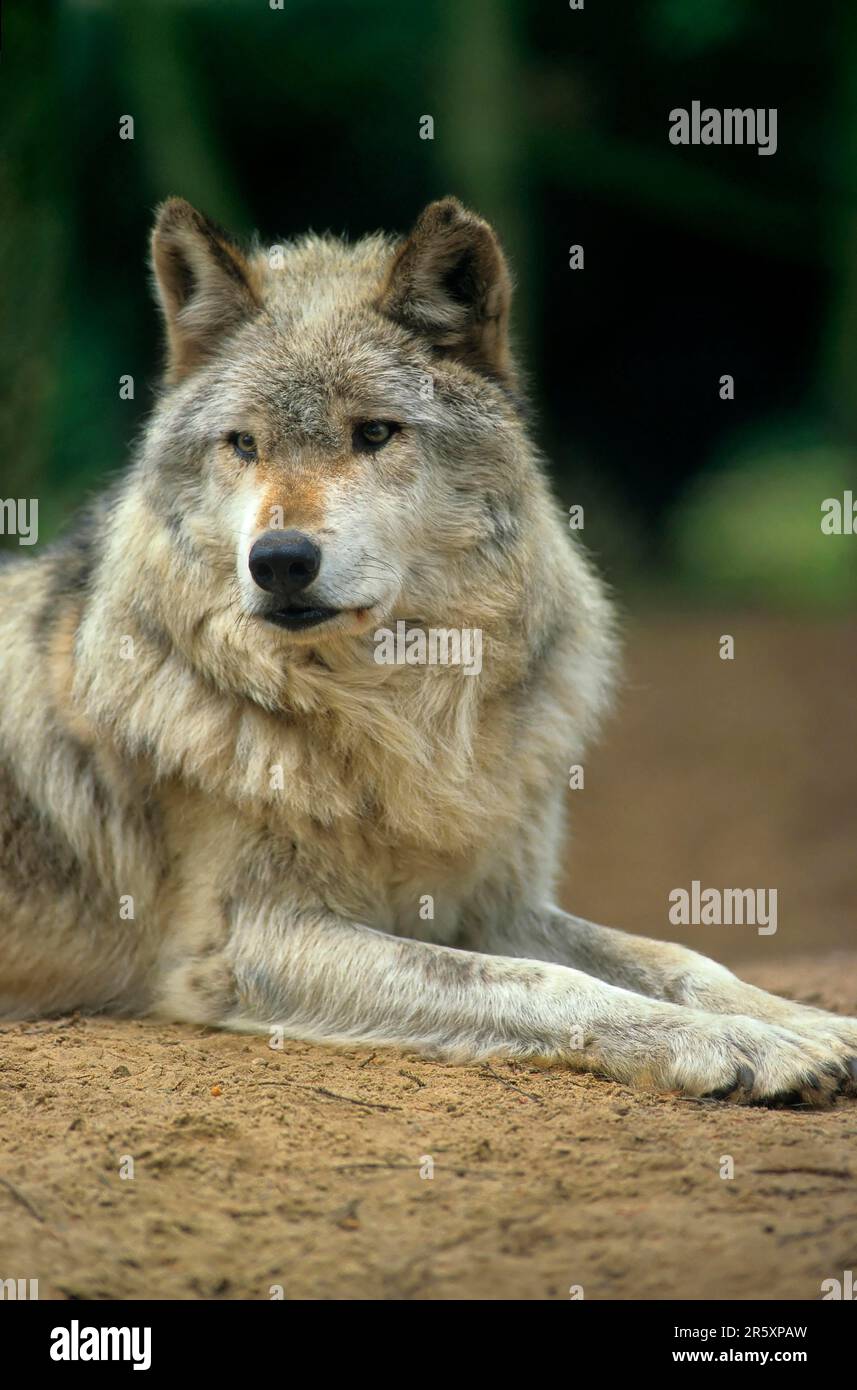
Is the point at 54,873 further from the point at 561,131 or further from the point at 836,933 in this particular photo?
the point at 561,131

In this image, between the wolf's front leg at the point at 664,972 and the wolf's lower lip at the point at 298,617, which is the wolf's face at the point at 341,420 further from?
the wolf's front leg at the point at 664,972

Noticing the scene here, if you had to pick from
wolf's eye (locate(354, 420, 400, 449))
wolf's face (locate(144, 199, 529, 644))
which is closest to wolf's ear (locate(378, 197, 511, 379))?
wolf's face (locate(144, 199, 529, 644))

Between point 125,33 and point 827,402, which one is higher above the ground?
point 125,33

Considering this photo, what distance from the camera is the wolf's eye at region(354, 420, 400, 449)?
187 inches

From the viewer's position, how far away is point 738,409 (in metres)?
15.5

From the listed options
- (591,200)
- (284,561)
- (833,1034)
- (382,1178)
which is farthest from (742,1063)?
(591,200)

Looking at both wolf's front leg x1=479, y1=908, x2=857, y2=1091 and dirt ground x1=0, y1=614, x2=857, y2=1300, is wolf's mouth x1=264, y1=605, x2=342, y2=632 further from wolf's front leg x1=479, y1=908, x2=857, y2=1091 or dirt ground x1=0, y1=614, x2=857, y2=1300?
wolf's front leg x1=479, y1=908, x2=857, y2=1091

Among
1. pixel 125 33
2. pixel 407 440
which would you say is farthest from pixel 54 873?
pixel 125 33

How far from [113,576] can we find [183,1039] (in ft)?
5.49

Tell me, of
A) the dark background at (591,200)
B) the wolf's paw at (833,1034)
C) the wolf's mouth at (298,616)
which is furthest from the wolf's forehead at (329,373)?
the dark background at (591,200)

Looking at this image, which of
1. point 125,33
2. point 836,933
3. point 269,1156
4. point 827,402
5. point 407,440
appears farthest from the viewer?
point 827,402

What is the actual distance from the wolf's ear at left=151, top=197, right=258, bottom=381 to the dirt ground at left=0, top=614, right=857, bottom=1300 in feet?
8.12

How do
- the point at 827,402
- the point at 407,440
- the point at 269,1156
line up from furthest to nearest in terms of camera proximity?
1. the point at 827,402
2. the point at 407,440
3. the point at 269,1156

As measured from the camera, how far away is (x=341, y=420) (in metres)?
4.71
